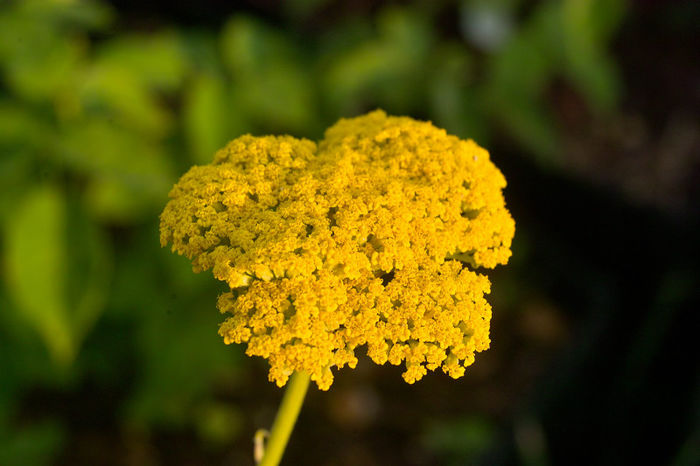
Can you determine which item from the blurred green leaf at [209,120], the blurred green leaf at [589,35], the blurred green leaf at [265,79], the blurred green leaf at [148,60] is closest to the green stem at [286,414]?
the blurred green leaf at [209,120]

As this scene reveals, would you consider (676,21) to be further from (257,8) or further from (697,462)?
(697,462)

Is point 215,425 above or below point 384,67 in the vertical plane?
below

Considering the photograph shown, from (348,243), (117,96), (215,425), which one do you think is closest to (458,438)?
(215,425)

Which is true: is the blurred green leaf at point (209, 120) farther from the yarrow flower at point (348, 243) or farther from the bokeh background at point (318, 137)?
the yarrow flower at point (348, 243)

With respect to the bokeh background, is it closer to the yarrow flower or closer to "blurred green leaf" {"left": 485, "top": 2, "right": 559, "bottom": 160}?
"blurred green leaf" {"left": 485, "top": 2, "right": 559, "bottom": 160}

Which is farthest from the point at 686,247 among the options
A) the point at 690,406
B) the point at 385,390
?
the point at 385,390

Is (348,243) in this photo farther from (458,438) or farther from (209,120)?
(458,438)

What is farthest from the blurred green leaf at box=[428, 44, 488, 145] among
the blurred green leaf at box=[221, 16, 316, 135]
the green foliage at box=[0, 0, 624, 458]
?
the blurred green leaf at box=[221, 16, 316, 135]
